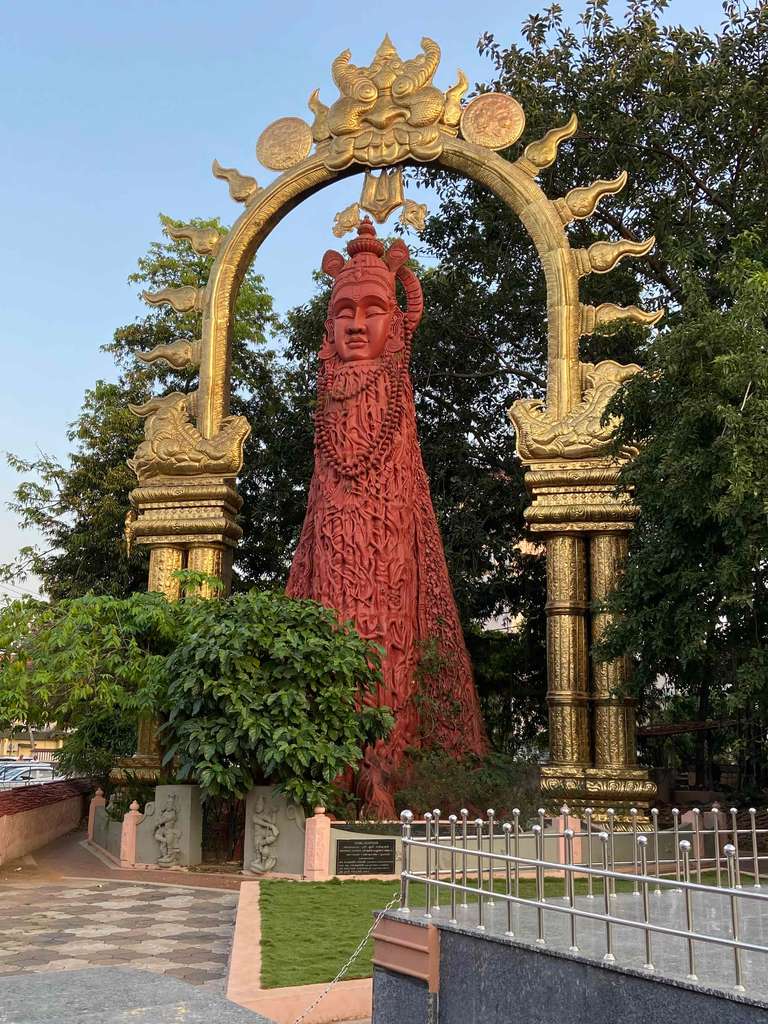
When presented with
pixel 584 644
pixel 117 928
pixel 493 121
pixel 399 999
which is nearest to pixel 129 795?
pixel 117 928

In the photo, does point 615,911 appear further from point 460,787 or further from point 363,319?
point 363,319

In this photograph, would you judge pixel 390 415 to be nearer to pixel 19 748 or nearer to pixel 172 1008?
pixel 172 1008

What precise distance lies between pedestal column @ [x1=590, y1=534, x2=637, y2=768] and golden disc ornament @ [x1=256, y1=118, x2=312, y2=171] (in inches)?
287

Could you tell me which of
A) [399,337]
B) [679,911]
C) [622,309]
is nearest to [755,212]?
[622,309]

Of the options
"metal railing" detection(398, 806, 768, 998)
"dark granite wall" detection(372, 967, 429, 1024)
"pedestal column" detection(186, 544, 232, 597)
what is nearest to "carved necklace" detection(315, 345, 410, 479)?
"pedestal column" detection(186, 544, 232, 597)

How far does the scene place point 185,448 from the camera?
47.3 feet

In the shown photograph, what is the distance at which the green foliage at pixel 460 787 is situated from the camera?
10984 millimetres

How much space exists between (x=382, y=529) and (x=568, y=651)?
264 centimetres

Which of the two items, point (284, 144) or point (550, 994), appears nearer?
point (550, 994)

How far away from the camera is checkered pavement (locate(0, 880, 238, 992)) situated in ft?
21.5

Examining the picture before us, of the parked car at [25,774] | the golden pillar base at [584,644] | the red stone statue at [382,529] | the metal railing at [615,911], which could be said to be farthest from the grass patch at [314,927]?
the parked car at [25,774]

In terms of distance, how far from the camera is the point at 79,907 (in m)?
8.90

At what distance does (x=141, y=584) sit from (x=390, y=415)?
27.6 feet

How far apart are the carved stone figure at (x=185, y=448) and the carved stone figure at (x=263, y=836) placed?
5.14 meters
